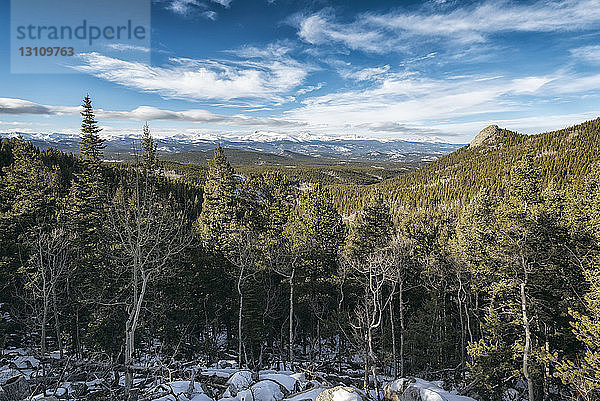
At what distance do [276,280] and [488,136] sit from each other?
630ft

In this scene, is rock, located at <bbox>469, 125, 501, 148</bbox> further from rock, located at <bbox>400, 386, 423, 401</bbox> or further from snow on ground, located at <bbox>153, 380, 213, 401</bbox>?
snow on ground, located at <bbox>153, 380, 213, 401</bbox>

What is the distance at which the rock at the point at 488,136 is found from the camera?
17119 cm

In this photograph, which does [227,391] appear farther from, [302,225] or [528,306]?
[528,306]

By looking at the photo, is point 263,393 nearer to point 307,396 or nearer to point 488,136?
point 307,396

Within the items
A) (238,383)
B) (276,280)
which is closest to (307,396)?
(238,383)

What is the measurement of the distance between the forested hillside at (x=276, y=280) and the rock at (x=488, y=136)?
17163cm

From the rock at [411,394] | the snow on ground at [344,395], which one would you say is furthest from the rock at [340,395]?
the rock at [411,394]

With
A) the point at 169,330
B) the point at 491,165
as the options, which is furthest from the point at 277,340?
the point at 491,165

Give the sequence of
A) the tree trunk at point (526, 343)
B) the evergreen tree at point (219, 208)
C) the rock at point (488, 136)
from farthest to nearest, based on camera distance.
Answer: the rock at point (488, 136)
the evergreen tree at point (219, 208)
the tree trunk at point (526, 343)

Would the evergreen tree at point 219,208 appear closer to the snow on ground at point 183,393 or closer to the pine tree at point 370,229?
the pine tree at point 370,229

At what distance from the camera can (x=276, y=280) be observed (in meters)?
30.3

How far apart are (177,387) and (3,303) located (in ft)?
74.7

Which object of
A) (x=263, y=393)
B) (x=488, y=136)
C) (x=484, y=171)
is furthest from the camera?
(x=488, y=136)

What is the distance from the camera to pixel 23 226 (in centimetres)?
2566
